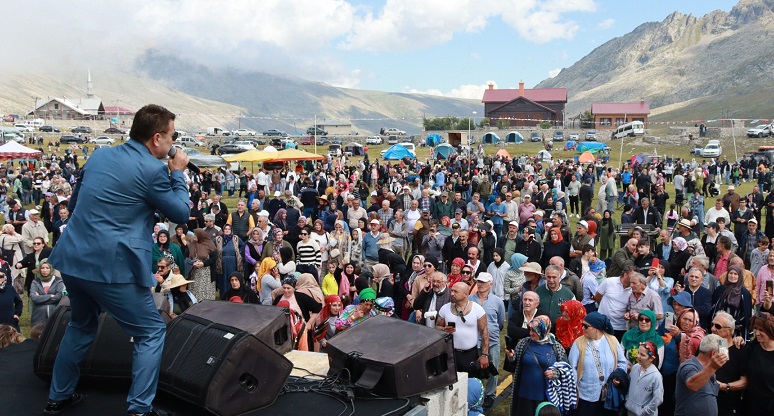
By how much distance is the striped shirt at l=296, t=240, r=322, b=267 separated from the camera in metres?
10.2

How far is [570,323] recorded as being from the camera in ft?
21.1

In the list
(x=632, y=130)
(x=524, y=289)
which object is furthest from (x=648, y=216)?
(x=632, y=130)

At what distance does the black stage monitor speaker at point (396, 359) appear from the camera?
4.18 m

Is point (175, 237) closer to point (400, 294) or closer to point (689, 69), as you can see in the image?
point (400, 294)

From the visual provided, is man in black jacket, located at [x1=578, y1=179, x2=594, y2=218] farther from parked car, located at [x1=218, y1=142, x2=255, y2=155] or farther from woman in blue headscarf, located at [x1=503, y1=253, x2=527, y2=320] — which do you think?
parked car, located at [x1=218, y1=142, x2=255, y2=155]

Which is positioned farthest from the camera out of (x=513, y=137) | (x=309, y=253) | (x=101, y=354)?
(x=513, y=137)

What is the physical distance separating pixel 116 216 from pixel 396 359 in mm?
1830

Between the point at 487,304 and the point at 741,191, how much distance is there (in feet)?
84.1

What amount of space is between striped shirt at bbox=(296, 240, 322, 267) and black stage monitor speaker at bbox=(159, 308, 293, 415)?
19.9ft

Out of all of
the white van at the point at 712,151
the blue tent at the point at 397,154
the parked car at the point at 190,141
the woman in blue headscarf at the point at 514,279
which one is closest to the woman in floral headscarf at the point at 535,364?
the woman in blue headscarf at the point at 514,279

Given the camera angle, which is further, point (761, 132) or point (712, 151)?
point (761, 132)

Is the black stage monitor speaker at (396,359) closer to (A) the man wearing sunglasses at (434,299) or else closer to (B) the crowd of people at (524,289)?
(B) the crowd of people at (524,289)

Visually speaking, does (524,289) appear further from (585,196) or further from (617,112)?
(617,112)

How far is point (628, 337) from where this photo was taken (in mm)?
6348
